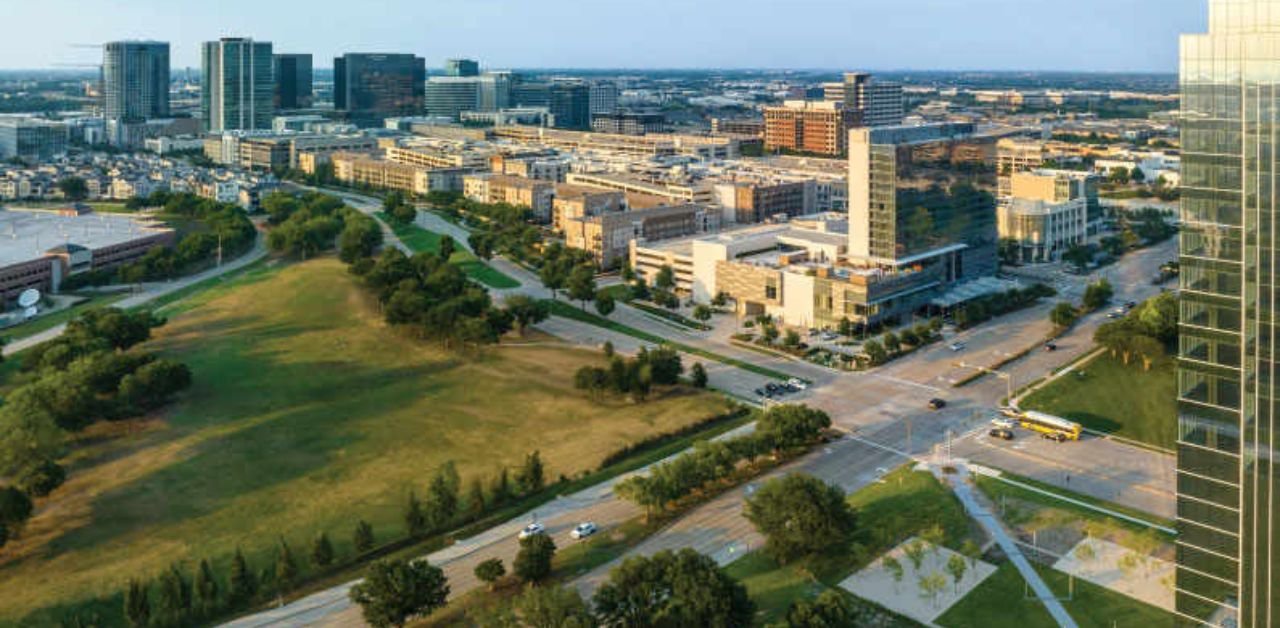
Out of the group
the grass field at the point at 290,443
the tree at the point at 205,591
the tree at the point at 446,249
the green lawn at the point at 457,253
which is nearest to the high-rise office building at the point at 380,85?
the green lawn at the point at 457,253

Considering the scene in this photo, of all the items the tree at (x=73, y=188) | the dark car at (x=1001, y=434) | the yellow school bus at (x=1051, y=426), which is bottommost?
the dark car at (x=1001, y=434)

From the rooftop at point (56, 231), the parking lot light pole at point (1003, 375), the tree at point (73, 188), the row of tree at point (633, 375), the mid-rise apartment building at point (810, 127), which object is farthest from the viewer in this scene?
the mid-rise apartment building at point (810, 127)

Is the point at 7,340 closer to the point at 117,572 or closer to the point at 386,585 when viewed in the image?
the point at 117,572

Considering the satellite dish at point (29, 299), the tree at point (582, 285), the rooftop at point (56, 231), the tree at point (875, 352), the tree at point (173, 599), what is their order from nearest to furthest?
1. the tree at point (173, 599)
2. the tree at point (875, 352)
3. the tree at point (582, 285)
4. the satellite dish at point (29, 299)
5. the rooftop at point (56, 231)

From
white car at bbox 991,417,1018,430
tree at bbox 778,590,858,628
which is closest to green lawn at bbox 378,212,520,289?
white car at bbox 991,417,1018,430

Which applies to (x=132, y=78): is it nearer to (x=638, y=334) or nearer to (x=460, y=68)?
(x=460, y=68)

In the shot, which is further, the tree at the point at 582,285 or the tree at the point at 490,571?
the tree at the point at 582,285

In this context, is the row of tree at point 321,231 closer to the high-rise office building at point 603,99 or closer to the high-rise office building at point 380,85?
the high-rise office building at point 380,85

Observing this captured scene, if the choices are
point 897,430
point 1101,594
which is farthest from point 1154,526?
point 897,430
